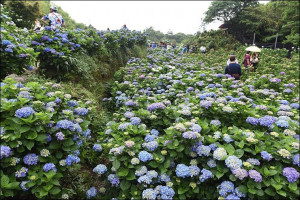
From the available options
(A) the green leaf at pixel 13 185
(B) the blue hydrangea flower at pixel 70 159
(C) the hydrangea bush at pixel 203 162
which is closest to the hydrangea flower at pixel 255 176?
(C) the hydrangea bush at pixel 203 162

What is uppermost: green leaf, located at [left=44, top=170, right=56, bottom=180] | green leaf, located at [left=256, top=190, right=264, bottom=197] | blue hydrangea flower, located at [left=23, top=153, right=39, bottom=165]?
blue hydrangea flower, located at [left=23, top=153, right=39, bottom=165]

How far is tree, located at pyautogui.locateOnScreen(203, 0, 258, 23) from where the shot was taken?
26438 mm

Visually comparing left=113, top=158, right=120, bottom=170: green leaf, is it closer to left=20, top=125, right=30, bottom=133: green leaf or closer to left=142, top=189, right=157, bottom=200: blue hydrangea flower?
left=142, top=189, right=157, bottom=200: blue hydrangea flower

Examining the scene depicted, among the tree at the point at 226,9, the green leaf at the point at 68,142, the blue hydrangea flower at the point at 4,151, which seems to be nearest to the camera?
the blue hydrangea flower at the point at 4,151

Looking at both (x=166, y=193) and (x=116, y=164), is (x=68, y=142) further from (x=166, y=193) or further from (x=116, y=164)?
(x=166, y=193)

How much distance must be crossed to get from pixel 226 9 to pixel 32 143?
96.6 feet

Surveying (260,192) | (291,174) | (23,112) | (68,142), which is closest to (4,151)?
(23,112)

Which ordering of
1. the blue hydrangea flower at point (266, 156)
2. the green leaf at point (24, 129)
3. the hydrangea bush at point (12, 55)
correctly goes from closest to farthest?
the green leaf at point (24, 129)
the blue hydrangea flower at point (266, 156)
the hydrangea bush at point (12, 55)

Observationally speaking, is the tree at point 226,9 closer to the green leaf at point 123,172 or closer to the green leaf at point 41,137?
the green leaf at point 123,172

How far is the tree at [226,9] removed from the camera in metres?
26.4

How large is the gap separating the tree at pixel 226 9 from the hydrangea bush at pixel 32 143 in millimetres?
28883

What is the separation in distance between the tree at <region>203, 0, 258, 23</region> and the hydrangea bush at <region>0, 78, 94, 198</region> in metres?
28.9

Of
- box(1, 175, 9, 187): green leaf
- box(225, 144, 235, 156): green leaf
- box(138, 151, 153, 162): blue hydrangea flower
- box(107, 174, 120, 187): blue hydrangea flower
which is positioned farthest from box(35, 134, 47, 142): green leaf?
box(225, 144, 235, 156): green leaf

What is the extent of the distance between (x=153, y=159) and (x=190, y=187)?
45 cm
